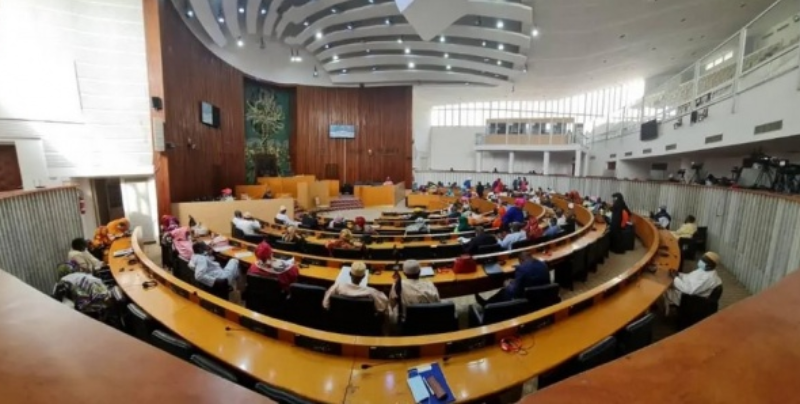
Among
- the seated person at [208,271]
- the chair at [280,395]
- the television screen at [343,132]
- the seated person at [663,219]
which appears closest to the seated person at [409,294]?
the chair at [280,395]

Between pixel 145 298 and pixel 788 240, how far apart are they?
807 centimetres

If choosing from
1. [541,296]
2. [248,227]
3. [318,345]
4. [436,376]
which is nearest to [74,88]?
[248,227]

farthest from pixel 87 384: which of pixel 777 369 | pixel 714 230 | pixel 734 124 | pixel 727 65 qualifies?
pixel 727 65

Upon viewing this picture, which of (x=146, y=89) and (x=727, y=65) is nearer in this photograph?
(x=727, y=65)

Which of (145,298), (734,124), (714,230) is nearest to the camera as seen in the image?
(145,298)

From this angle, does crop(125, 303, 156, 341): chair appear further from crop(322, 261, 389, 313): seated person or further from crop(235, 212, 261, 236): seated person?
crop(235, 212, 261, 236): seated person

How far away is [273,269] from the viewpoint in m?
4.00

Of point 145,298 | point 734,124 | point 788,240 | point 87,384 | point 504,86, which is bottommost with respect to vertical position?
point 145,298

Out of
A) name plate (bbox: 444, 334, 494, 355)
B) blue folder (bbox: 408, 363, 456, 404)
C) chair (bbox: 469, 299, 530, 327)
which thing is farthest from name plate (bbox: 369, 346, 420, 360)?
chair (bbox: 469, 299, 530, 327)

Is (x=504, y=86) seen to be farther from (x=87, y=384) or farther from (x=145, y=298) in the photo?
(x=87, y=384)

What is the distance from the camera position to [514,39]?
11.7 metres

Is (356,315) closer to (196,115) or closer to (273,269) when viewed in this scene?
(273,269)

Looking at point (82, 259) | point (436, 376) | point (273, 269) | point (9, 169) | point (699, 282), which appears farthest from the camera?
point (9, 169)

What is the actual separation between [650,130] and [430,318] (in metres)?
11.3
